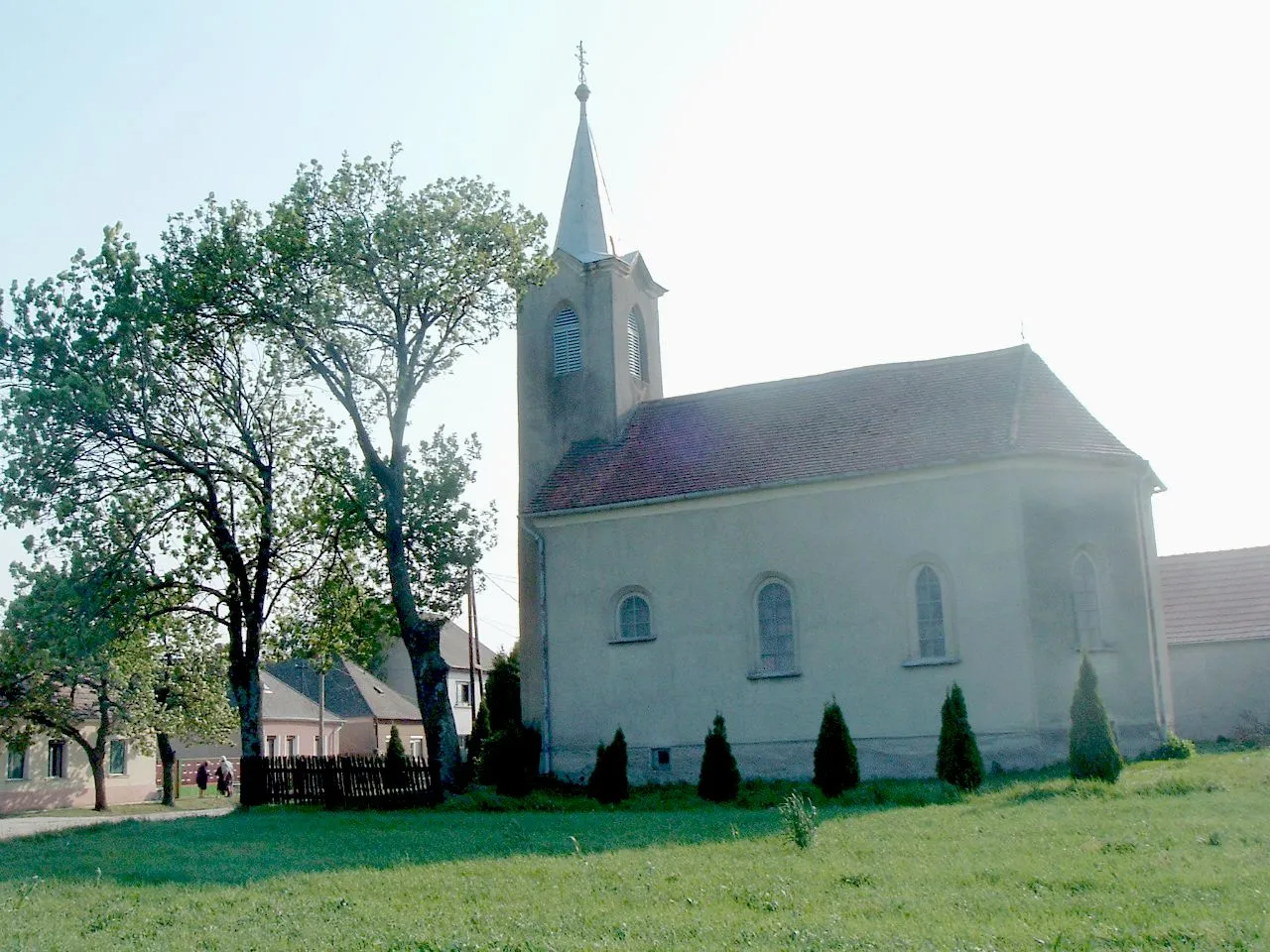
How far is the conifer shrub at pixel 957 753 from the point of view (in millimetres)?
20734

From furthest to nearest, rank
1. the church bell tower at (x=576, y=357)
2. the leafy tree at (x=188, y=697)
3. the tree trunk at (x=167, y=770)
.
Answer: the tree trunk at (x=167, y=770) → the leafy tree at (x=188, y=697) → the church bell tower at (x=576, y=357)

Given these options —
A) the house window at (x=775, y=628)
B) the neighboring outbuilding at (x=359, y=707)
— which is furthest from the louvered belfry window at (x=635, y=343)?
the neighboring outbuilding at (x=359, y=707)

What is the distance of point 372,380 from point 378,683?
44.0 metres

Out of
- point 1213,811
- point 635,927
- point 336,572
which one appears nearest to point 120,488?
point 336,572

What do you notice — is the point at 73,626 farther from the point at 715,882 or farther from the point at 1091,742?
the point at 1091,742

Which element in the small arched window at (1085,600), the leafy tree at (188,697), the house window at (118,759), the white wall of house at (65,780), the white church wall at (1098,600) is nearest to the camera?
the white church wall at (1098,600)

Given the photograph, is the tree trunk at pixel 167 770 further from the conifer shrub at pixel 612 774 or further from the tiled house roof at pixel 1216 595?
the tiled house roof at pixel 1216 595

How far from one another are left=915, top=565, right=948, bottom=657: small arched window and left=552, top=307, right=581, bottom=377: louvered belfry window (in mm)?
11309

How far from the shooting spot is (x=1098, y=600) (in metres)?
24.8

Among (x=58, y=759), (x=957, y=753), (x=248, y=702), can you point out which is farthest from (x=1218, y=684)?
(x=58, y=759)

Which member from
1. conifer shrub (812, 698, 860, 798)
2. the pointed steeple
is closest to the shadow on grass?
conifer shrub (812, 698, 860, 798)

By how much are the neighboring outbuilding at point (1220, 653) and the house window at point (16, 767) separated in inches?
1537

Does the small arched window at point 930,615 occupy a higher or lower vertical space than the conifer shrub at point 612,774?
higher

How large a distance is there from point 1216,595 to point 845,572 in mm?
13881
